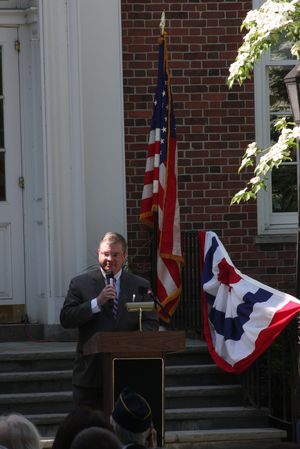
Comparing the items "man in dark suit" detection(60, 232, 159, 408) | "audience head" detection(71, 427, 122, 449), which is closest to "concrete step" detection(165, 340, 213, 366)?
"man in dark suit" detection(60, 232, 159, 408)

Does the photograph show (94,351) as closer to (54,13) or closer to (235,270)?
(235,270)

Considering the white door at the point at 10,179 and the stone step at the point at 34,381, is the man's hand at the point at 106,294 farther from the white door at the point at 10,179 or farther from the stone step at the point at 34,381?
the white door at the point at 10,179

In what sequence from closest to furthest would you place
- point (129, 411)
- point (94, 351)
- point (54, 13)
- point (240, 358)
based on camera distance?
point (129, 411) → point (94, 351) → point (240, 358) → point (54, 13)

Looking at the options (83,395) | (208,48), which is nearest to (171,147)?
(208,48)

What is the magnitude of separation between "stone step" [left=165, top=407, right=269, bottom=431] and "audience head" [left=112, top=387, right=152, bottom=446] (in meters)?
4.67

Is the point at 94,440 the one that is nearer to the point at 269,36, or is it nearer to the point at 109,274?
the point at 109,274

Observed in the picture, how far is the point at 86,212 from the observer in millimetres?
12430

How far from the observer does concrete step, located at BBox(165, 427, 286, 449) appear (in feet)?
35.0

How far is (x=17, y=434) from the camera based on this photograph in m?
5.22

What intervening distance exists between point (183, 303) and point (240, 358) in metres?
1.29

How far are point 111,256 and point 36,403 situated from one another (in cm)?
259

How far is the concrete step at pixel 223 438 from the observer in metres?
10.7

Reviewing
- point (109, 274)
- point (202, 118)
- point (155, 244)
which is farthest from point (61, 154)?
point (109, 274)

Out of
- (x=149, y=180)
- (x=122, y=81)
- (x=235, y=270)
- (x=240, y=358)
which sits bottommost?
(x=240, y=358)
